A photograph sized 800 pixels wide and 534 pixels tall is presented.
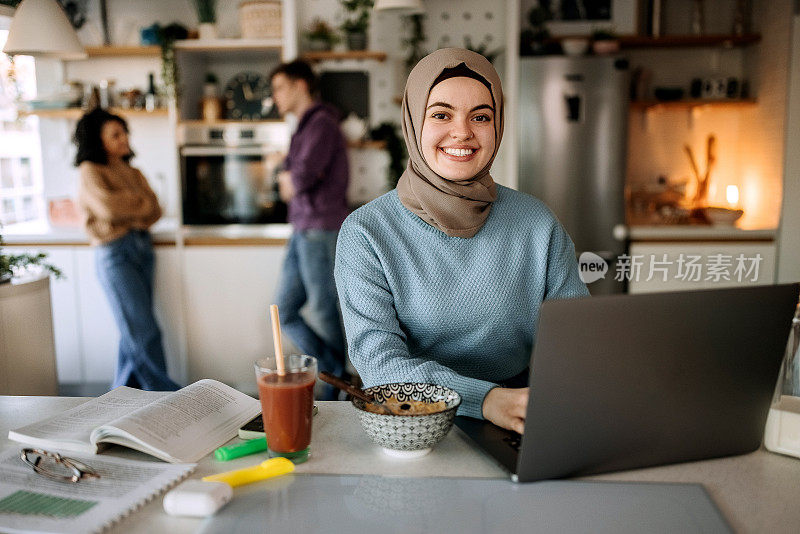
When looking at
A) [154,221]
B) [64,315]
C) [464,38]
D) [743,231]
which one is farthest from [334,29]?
[743,231]

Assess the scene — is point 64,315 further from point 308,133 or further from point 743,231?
point 743,231

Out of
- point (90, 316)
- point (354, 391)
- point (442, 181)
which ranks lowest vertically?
point (90, 316)

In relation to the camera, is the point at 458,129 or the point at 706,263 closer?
the point at 458,129

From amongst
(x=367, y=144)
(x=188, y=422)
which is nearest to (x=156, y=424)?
(x=188, y=422)

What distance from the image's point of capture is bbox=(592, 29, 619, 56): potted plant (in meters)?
3.93

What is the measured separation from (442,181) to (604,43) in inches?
113

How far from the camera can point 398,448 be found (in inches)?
41.4

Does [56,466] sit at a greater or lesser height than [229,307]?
greater

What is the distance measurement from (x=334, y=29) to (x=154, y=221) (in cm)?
153

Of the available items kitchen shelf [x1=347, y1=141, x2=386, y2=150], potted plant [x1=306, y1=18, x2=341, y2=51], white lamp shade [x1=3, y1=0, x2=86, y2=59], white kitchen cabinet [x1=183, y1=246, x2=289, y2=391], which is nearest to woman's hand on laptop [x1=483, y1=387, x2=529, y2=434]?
white lamp shade [x1=3, y1=0, x2=86, y2=59]

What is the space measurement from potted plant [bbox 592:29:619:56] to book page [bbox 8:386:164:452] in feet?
11.0

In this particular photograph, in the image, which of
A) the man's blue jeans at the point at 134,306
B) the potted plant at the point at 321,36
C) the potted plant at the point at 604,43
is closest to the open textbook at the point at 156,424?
the man's blue jeans at the point at 134,306

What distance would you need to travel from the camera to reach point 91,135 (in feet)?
10.9

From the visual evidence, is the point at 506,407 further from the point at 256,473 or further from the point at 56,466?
the point at 56,466
